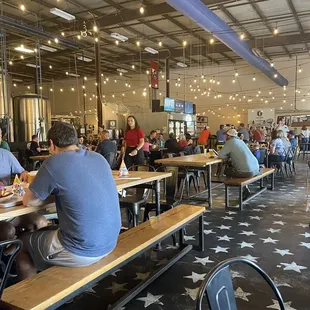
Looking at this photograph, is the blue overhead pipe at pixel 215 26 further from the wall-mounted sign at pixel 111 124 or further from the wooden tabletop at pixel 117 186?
the wall-mounted sign at pixel 111 124

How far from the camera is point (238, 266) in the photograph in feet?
9.96

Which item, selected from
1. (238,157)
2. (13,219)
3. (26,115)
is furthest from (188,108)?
(13,219)

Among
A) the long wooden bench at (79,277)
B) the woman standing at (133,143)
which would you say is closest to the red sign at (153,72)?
the woman standing at (133,143)

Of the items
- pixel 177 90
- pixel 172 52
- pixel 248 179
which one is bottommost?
pixel 248 179

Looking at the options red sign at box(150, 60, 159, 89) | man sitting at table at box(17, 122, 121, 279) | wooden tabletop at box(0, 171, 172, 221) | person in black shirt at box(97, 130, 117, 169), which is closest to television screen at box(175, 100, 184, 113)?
red sign at box(150, 60, 159, 89)

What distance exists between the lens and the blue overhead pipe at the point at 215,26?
7.05 metres

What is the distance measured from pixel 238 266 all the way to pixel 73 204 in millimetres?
1914

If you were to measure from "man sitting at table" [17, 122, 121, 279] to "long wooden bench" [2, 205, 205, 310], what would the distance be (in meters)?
0.08

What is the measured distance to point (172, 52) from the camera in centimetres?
1448

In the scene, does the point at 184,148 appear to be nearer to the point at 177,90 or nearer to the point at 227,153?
the point at 227,153

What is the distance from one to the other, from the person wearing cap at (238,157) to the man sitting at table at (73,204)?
12.4ft

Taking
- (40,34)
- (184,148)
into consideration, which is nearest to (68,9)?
(40,34)

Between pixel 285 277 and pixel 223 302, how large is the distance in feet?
6.14

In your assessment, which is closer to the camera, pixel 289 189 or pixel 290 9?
pixel 289 189
